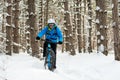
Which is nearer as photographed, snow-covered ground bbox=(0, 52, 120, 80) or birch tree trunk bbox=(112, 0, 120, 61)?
snow-covered ground bbox=(0, 52, 120, 80)

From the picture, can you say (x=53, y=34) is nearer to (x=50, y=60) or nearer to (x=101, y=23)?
(x=50, y=60)

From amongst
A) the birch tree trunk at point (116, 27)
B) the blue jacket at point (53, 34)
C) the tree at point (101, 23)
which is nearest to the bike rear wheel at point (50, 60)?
the blue jacket at point (53, 34)

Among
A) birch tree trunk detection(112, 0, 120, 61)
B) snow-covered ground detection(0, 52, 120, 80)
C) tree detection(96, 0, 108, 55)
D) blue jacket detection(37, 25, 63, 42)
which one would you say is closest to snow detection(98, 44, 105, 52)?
tree detection(96, 0, 108, 55)

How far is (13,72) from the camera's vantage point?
954 centimetres

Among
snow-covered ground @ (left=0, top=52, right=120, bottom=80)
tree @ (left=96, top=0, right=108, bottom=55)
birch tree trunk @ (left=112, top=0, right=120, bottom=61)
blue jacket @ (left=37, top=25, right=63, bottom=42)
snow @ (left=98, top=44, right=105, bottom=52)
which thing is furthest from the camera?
snow @ (left=98, top=44, right=105, bottom=52)

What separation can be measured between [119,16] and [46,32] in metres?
4.14

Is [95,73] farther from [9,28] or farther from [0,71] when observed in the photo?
[9,28]

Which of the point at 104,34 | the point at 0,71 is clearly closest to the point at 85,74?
the point at 0,71

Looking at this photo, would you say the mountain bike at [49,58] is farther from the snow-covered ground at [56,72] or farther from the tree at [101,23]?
the tree at [101,23]

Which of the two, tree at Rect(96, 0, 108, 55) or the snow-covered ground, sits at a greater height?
tree at Rect(96, 0, 108, 55)

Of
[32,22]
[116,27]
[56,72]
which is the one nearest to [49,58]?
[56,72]

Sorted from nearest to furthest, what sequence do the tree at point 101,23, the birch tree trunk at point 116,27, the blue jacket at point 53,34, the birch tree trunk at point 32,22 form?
the blue jacket at point 53,34
the birch tree trunk at point 116,27
the tree at point 101,23
the birch tree trunk at point 32,22

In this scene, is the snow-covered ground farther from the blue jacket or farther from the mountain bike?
the blue jacket

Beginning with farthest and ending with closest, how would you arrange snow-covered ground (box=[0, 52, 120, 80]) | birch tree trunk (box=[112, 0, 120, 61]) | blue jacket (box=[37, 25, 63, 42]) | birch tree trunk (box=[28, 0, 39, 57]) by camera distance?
birch tree trunk (box=[28, 0, 39, 57]) → birch tree trunk (box=[112, 0, 120, 61]) → blue jacket (box=[37, 25, 63, 42]) → snow-covered ground (box=[0, 52, 120, 80])
